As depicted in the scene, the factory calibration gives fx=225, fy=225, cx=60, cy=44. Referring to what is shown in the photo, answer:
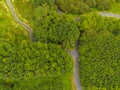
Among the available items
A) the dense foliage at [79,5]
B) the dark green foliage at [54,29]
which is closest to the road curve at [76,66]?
the dark green foliage at [54,29]

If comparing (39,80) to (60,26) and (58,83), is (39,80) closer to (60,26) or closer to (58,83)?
(58,83)

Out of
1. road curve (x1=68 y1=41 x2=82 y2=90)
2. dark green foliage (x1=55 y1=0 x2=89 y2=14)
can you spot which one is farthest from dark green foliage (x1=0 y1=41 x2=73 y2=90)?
dark green foliage (x1=55 y1=0 x2=89 y2=14)

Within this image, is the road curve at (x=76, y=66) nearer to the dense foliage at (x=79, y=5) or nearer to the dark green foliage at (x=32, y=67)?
the dark green foliage at (x=32, y=67)

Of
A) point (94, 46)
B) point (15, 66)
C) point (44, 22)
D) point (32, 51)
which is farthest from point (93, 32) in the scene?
point (15, 66)

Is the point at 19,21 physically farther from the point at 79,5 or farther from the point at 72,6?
the point at 79,5

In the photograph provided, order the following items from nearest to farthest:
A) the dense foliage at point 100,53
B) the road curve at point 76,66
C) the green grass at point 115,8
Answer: the dense foliage at point 100,53 < the road curve at point 76,66 < the green grass at point 115,8

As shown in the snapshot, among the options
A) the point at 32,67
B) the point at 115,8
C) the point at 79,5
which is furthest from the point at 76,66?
the point at 115,8
